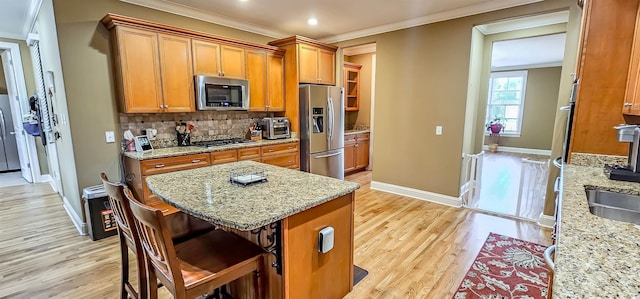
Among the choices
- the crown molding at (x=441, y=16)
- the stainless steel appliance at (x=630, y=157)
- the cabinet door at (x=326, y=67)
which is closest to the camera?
the stainless steel appliance at (x=630, y=157)

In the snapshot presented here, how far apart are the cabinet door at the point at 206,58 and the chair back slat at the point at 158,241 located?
101 inches

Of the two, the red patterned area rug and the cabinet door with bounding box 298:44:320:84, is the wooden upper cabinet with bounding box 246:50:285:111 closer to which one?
the cabinet door with bounding box 298:44:320:84

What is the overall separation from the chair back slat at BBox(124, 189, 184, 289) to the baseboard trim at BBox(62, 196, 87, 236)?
243 centimetres

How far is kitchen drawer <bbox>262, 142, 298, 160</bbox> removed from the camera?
3968 mm

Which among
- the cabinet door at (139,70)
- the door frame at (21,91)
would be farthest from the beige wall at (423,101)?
the door frame at (21,91)

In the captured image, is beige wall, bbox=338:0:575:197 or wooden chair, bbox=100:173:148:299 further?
beige wall, bbox=338:0:575:197

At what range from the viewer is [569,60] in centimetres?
307

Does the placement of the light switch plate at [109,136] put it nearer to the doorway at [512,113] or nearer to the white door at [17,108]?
the white door at [17,108]

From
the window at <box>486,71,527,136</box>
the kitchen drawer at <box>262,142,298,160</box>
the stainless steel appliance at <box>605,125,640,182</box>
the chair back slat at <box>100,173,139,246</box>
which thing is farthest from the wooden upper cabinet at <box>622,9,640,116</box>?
the window at <box>486,71,527,136</box>

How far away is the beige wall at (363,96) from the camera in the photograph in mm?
6270

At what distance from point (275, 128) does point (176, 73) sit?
1.49 meters

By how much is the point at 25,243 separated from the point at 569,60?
602cm

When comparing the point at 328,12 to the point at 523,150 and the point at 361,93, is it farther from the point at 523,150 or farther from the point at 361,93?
the point at 523,150

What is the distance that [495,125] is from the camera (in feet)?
28.8
